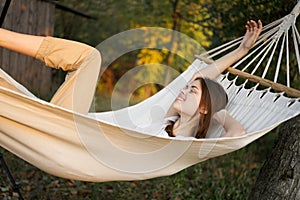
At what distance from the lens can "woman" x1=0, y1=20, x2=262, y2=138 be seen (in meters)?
2.23

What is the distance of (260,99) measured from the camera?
2643 millimetres

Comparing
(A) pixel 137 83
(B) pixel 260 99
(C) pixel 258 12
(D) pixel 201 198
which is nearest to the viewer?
(B) pixel 260 99

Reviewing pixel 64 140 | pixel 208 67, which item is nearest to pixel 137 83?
pixel 208 67

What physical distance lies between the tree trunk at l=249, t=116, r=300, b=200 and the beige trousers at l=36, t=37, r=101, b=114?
88 cm

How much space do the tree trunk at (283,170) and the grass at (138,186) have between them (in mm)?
667

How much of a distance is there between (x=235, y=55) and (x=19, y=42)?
1109 millimetres

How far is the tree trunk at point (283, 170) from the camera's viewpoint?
2553 millimetres

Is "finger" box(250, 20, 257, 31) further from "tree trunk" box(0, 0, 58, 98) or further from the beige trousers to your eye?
"tree trunk" box(0, 0, 58, 98)

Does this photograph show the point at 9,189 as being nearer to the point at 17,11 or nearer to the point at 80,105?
A: the point at 80,105

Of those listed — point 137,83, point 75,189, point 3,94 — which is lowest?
point 137,83

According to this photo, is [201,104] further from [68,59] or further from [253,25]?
[68,59]

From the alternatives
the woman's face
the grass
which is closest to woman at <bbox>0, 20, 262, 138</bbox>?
the woman's face

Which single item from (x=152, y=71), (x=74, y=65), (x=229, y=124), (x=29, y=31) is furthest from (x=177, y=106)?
(x=152, y=71)

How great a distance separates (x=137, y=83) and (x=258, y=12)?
670 cm
